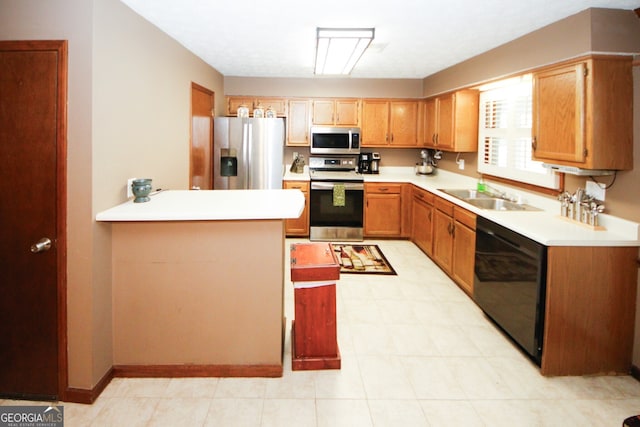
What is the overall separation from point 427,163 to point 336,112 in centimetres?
159

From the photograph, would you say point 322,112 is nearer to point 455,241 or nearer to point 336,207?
point 336,207

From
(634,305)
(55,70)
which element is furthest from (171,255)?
(634,305)

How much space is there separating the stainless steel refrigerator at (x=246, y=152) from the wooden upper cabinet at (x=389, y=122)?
1533 millimetres

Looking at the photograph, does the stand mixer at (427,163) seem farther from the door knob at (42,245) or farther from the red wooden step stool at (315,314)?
the door knob at (42,245)

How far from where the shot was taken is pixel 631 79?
2721mm

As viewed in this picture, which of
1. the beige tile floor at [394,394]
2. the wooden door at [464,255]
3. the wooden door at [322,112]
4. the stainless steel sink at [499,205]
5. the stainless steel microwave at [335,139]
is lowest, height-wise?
the beige tile floor at [394,394]

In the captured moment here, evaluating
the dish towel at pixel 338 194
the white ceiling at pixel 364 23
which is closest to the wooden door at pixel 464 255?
the white ceiling at pixel 364 23

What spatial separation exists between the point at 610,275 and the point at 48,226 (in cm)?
326

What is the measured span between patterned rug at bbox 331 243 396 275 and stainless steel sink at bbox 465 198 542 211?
3.80ft

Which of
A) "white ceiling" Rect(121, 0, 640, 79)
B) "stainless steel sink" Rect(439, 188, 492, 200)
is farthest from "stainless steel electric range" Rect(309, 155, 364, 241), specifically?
"white ceiling" Rect(121, 0, 640, 79)

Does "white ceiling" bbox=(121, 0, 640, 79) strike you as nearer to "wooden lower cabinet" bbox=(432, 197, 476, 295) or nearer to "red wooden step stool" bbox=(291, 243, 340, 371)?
"wooden lower cabinet" bbox=(432, 197, 476, 295)

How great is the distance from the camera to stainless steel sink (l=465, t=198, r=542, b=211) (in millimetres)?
3865

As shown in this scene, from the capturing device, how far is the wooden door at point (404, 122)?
635 centimetres

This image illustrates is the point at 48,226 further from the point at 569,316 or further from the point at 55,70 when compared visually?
the point at 569,316
